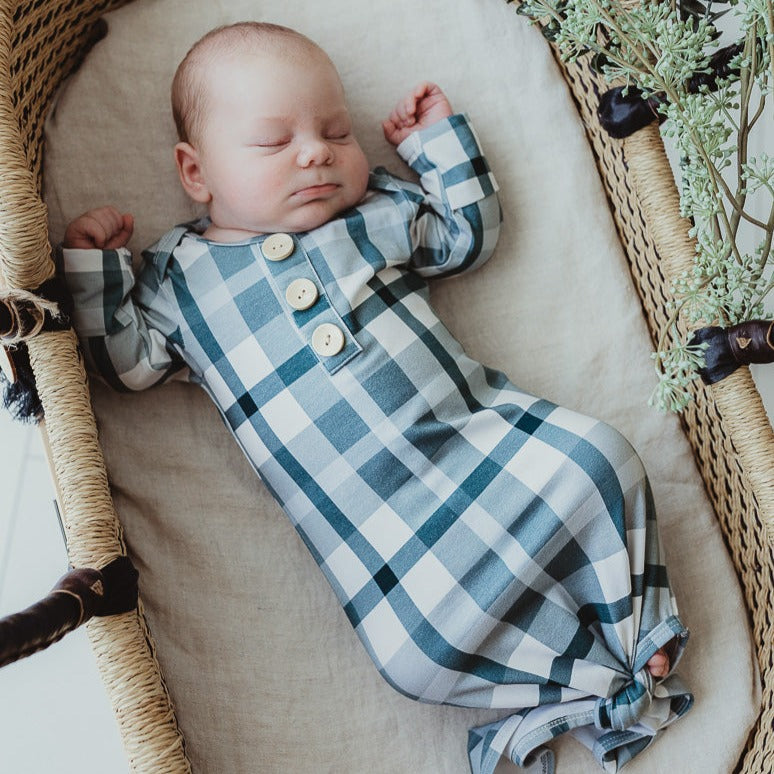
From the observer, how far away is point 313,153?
1.13m

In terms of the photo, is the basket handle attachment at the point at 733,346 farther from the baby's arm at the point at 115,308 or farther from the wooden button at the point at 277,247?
the baby's arm at the point at 115,308

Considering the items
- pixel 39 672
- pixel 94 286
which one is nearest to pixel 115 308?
pixel 94 286

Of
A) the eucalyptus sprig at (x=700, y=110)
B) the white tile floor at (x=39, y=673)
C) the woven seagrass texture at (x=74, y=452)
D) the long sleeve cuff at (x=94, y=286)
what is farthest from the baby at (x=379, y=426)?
the white tile floor at (x=39, y=673)

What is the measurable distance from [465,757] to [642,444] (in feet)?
1.68

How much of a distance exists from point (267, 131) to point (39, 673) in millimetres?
984

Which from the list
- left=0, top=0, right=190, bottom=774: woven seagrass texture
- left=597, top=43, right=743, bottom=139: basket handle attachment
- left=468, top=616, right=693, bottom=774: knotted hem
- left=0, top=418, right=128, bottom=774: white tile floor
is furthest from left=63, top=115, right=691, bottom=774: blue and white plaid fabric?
left=0, top=418, right=128, bottom=774: white tile floor

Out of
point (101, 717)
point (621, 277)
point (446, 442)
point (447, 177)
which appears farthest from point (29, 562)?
point (621, 277)

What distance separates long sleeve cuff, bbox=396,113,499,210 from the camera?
4.12ft

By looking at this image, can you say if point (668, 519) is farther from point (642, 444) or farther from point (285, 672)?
point (285, 672)

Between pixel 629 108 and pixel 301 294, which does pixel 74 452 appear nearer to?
pixel 301 294

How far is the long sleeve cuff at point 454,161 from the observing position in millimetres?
1256

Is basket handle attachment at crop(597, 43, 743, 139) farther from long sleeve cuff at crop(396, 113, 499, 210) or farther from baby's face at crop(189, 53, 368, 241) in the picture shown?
baby's face at crop(189, 53, 368, 241)

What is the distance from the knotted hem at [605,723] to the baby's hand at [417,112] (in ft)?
2.57

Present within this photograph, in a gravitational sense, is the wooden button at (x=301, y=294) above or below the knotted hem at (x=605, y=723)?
above
